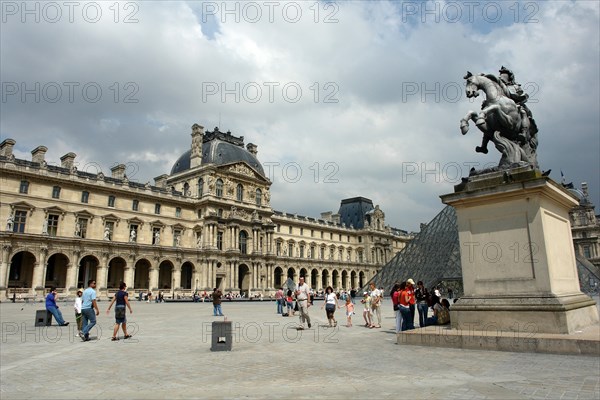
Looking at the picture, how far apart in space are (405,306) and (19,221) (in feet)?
128

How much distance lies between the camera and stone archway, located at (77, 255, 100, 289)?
137 feet

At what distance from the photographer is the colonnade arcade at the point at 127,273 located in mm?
37097

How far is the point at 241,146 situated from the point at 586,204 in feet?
188

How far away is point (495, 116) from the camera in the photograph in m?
7.75

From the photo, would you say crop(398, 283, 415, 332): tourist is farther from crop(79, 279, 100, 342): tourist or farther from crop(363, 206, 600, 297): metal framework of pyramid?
crop(363, 206, 600, 297): metal framework of pyramid

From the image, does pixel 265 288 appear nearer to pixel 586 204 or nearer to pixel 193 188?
pixel 193 188

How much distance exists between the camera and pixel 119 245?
42.7m

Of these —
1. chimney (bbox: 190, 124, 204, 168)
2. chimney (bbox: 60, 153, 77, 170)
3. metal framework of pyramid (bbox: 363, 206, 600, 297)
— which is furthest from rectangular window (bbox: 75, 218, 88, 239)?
metal framework of pyramid (bbox: 363, 206, 600, 297)

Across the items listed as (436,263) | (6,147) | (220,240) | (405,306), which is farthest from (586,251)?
(6,147)

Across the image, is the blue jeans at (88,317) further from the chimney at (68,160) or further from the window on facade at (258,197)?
the window on facade at (258,197)

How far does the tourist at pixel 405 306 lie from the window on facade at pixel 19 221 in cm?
3840

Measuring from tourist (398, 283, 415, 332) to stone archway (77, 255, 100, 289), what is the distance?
38764 mm

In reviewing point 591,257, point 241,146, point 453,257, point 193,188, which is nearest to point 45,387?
point 453,257

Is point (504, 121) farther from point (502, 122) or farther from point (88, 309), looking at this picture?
point (88, 309)
